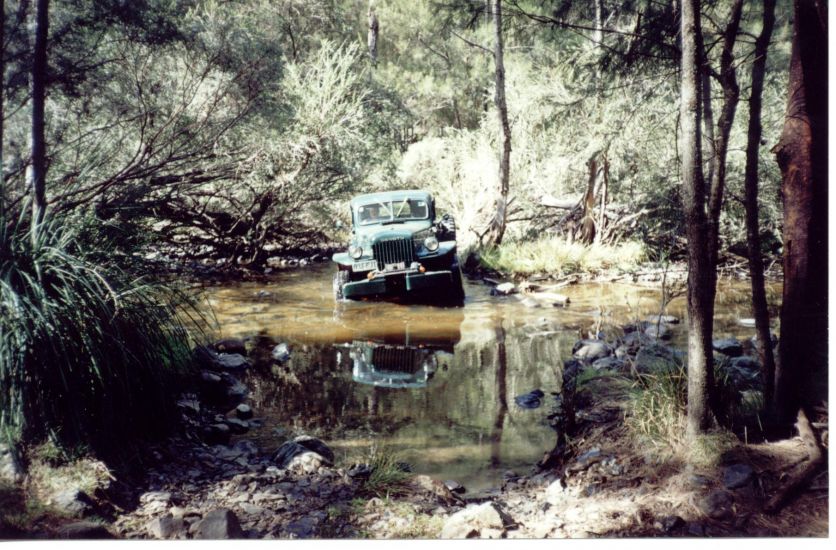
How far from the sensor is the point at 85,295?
302cm

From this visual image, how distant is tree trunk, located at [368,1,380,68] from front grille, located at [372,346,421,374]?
3.30 metres

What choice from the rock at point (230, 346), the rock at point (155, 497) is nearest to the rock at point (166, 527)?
the rock at point (155, 497)

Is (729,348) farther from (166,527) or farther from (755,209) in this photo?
(166,527)

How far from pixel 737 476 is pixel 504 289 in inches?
248

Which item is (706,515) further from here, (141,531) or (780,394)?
(141,531)

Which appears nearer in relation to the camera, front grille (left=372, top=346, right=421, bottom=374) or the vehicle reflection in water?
the vehicle reflection in water

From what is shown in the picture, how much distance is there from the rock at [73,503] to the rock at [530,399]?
113 inches

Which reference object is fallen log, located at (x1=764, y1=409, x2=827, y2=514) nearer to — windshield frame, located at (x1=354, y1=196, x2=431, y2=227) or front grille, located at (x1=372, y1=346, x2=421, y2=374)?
front grille, located at (x1=372, y1=346, x2=421, y2=374)

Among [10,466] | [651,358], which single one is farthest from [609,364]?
[10,466]

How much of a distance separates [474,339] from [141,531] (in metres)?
4.26

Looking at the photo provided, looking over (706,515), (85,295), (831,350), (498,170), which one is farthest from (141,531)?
(498,170)

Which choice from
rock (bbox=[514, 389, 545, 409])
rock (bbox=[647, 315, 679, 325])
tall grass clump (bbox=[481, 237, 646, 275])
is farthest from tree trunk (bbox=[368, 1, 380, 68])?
rock (bbox=[647, 315, 679, 325])

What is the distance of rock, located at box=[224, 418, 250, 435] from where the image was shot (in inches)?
161

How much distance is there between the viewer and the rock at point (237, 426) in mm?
4098
